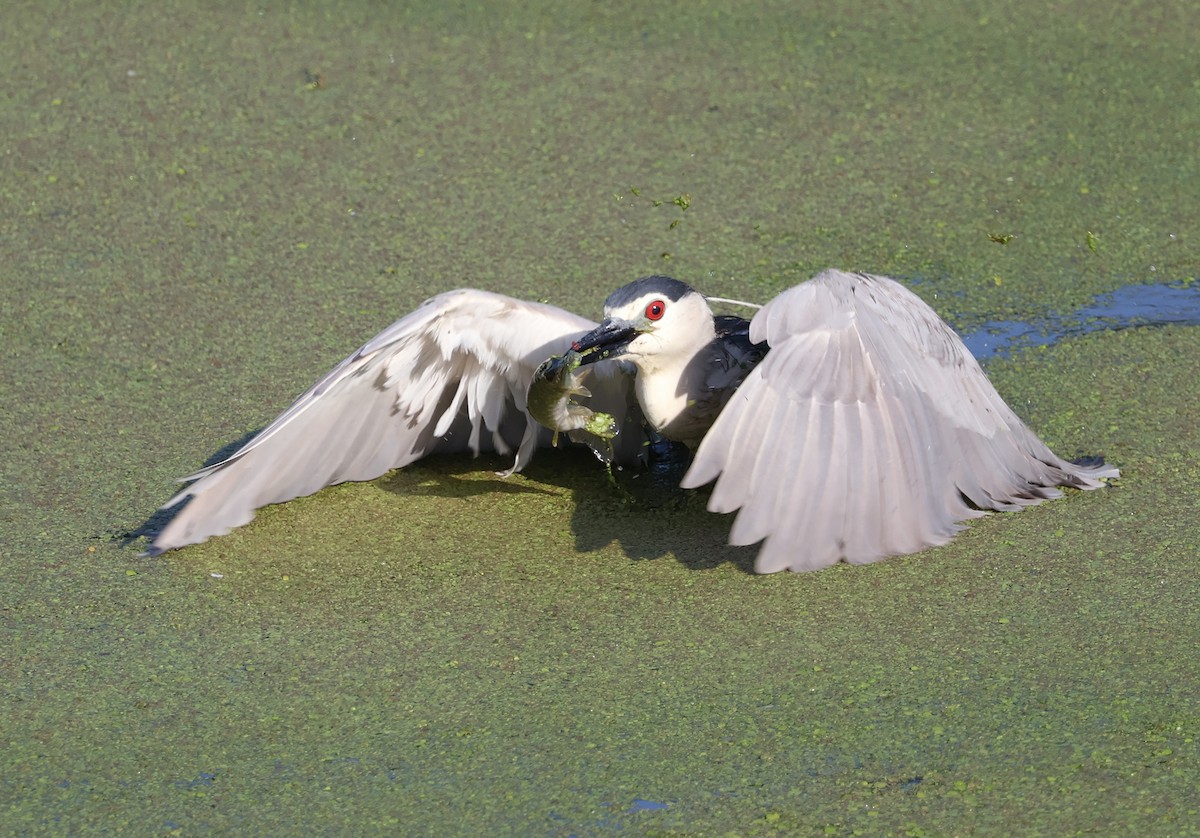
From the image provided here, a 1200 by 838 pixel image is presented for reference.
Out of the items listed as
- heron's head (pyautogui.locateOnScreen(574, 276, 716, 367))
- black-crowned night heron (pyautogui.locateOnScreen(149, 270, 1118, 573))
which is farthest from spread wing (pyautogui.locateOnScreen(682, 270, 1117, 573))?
heron's head (pyautogui.locateOnScreen(574, 276, 716, 367))

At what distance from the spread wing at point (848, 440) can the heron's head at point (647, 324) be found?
335mm

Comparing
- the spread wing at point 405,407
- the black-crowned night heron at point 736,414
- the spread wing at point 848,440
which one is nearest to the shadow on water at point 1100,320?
the black-crowned night heron at point 736,414

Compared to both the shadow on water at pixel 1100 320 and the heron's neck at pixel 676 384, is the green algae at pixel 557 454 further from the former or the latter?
the heron's neck at pixel 676 384

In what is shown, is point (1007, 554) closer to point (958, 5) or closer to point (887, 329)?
point (887, 329)

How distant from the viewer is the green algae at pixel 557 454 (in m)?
2.56

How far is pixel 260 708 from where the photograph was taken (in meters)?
2.76

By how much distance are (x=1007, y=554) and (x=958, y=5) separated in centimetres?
358

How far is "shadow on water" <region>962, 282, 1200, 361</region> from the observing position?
4141 millimetres

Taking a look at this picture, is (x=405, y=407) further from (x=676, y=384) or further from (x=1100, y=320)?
(x=1100, y=320)

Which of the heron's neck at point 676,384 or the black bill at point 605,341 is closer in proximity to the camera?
the black bill at point 605,341

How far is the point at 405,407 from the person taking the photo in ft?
11.8

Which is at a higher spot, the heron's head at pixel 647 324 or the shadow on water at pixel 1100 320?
the heron's head at pixel 647 324

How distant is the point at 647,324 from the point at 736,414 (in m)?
0.47

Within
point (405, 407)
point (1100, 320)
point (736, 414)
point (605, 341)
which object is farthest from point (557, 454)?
point (1100, 320)
